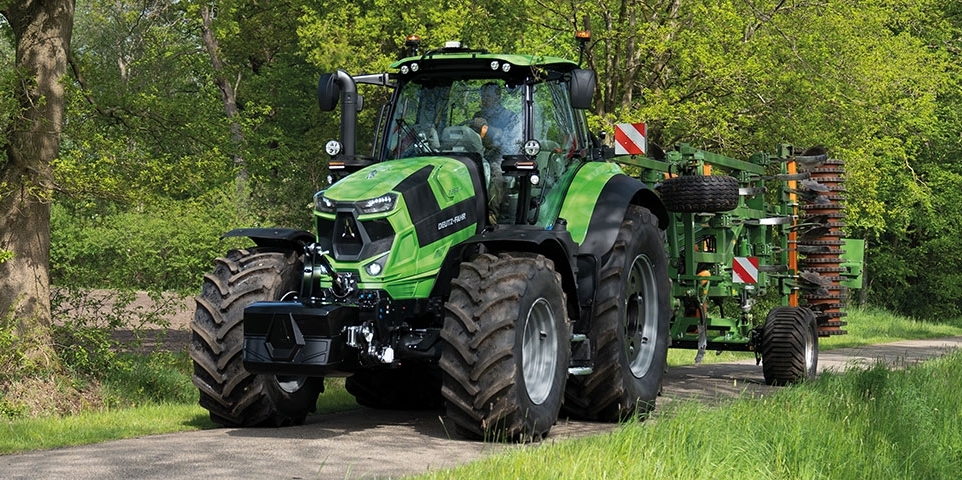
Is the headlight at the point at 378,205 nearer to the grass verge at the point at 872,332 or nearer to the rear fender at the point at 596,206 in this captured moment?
the rear fender at the point at 596,206

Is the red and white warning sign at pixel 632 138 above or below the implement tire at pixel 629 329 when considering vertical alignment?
above

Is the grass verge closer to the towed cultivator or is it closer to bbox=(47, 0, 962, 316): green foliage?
bbox=(47, 0, 962, 316): green foliage

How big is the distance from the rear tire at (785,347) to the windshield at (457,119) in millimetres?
5318

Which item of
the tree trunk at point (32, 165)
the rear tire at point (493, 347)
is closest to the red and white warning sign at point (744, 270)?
the rear tire at point (493, 347)

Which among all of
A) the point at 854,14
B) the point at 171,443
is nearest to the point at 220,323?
the point at 171,443

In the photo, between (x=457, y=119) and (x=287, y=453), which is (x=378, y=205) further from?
(x=287, y=453)

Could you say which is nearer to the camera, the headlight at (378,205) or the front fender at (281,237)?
the headlight at (378,205)

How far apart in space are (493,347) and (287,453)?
1.51m

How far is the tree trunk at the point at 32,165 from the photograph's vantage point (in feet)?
39.2

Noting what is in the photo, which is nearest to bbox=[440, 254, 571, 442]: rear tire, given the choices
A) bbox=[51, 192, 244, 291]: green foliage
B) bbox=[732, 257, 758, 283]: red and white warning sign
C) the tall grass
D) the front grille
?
the tall grass

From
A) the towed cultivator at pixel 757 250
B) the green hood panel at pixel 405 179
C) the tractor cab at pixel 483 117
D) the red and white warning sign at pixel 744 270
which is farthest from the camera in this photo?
the red and white warning sign at pixel 744 270

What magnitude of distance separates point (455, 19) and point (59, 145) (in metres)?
10.0

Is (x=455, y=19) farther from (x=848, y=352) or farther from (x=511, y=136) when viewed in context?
(x=511, y=136)

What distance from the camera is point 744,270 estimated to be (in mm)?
14852
